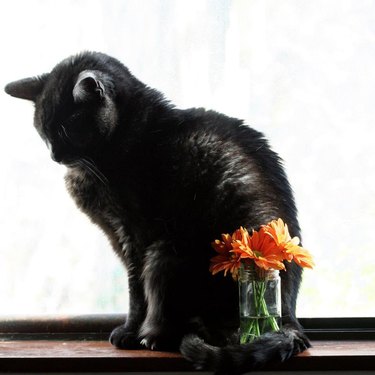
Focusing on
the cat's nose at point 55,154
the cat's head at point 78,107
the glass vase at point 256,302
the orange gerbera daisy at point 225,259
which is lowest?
the glass vase at point 256,302

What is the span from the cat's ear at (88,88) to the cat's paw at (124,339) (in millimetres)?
557

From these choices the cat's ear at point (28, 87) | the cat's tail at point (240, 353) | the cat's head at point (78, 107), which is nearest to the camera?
the cat's tail at point (240, 353)

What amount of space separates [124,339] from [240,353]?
1.10 feet

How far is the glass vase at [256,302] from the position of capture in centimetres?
153

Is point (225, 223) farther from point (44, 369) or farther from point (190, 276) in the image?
point (44, 369)

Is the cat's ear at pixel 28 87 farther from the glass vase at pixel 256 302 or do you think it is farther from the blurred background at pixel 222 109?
the glass vase at pixel 256 302

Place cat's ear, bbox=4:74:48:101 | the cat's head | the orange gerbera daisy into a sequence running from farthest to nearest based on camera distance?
cat's ear, bbox=4:74:48:101 < the cat's head < the orange gerbera daisy

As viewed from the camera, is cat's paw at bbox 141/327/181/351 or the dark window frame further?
the dark window frame

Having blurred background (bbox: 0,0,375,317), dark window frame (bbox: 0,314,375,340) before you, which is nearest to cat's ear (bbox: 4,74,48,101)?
blurred background (bbox: 0,0,375,317)

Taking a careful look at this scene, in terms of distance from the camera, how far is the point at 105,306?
6.15ft

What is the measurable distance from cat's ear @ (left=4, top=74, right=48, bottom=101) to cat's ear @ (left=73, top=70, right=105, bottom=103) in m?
0.17

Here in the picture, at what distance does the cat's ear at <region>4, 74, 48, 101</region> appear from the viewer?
1757 mm

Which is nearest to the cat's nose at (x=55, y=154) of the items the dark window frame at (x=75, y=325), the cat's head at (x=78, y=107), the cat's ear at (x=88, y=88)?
the cat's head at (x=78, y=107)

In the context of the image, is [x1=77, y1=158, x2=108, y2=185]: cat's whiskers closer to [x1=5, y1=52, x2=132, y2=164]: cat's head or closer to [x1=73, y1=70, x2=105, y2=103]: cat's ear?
[x1=5, y1=52, x2=132, y2=164]: cat's head
